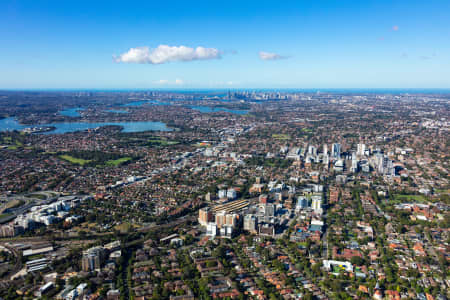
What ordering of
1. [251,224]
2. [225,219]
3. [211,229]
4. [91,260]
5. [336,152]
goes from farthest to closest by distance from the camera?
[336,152]
[225,219]
[251,224]
[211,229]
[91,260]

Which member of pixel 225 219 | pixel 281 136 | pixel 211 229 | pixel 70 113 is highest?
pixel 70 113

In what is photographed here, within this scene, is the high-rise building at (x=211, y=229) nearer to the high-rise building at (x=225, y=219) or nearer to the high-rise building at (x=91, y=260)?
the high-rise building at (x=225, y=219)

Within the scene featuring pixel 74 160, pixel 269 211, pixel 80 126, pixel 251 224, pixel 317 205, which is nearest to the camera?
pixel 251 224

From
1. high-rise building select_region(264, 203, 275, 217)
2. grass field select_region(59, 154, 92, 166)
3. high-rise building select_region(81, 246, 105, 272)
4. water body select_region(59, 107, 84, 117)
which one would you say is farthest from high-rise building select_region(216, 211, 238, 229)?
water body select_region(59, 107, 84, 117)

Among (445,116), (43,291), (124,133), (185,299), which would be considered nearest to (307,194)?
(185,299)

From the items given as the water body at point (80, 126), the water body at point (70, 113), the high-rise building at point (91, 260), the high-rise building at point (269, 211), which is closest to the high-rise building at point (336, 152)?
the high-rise building at point (269, 211)

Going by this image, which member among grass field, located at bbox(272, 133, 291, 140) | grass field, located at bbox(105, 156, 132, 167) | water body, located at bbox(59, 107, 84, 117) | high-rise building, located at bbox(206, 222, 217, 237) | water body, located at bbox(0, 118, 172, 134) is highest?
water body, located at bbox(59, 107, 84, 117)

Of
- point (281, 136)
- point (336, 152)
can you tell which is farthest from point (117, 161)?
point (281, 136)

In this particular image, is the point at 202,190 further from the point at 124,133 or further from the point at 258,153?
the point at 124,133

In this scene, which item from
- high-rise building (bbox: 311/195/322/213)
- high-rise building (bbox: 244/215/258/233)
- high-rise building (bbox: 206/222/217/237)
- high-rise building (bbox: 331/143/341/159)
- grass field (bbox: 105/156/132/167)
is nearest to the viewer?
high-rise building (bbox: 206/222/217/237)

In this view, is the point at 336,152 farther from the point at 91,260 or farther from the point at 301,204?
the point at 91,260

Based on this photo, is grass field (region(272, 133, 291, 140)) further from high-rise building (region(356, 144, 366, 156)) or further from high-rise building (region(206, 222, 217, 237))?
high-rise building (region(206, 222, 217, 237))
